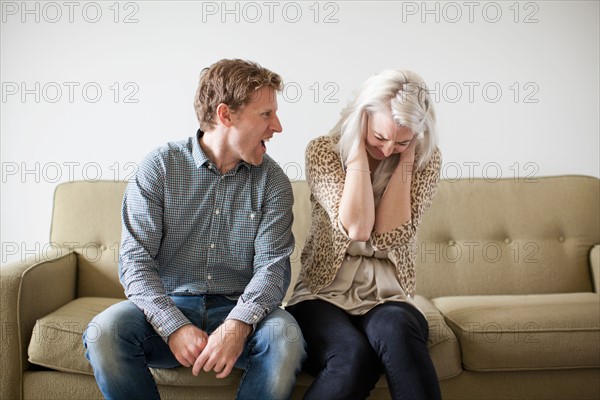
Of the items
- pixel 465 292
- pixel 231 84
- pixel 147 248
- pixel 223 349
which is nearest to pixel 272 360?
pixel 223 349

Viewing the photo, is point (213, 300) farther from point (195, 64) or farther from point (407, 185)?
point (195, 64)

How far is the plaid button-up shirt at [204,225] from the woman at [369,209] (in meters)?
0.11

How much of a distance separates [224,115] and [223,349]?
2.01 feet

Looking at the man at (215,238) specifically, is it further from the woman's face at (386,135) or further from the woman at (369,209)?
the woman's face at (386,135)

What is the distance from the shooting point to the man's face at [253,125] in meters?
1.69

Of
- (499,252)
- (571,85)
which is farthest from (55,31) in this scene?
(571,85)

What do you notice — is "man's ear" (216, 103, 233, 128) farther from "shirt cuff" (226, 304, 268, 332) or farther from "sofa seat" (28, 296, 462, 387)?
"sofa seat" (28, 296, 462, 387)

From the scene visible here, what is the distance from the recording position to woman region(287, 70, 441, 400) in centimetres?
168

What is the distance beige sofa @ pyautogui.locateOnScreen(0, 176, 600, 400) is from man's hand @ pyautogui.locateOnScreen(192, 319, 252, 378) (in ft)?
0.42
